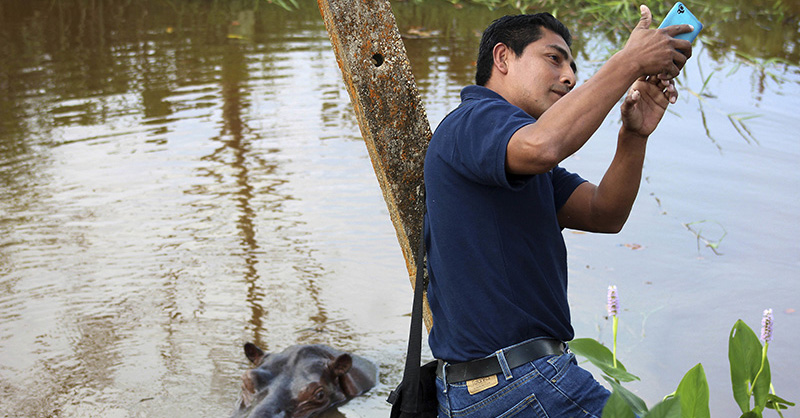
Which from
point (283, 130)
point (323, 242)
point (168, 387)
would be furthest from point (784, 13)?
point (168, 387)

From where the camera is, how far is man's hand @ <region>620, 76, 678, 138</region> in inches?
90.0

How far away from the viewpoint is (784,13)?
629 inches

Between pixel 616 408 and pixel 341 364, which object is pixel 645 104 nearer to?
pixel 616 408

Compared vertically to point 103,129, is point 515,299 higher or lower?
higher

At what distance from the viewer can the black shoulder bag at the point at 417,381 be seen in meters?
2.28

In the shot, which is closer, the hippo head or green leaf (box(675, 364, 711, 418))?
green leaf (box(675, 364, 711, 418))

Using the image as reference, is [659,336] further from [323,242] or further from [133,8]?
[133,8]

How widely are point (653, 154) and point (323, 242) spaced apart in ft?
12.4

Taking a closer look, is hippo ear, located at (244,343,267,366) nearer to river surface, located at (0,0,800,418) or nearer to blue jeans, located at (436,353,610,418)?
river surface, located at (0,0,800,418)

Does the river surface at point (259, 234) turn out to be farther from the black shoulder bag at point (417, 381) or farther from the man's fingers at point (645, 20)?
the man's fingers at point (645, 20)

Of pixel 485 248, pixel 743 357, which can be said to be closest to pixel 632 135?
pixel 485 248

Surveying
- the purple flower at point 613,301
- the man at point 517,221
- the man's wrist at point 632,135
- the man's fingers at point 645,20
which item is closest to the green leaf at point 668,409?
the man at point 517,221

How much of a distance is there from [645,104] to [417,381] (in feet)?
3.39

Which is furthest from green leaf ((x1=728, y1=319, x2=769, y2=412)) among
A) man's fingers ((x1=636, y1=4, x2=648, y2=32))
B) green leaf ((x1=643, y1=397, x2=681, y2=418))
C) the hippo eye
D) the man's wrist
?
the hippo eye
